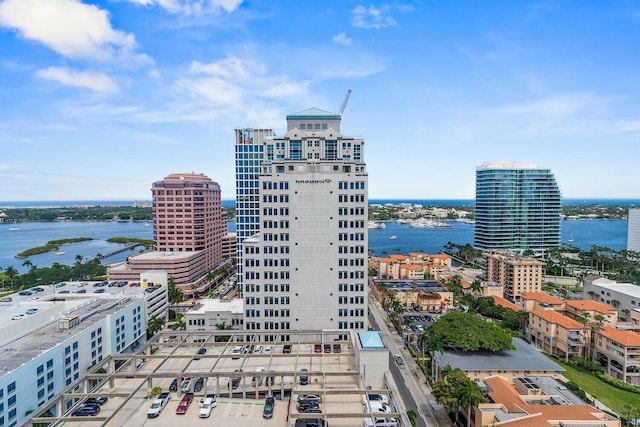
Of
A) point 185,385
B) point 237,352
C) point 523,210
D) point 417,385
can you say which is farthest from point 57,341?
point 523,210

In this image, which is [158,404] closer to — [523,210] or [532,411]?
[532,411]

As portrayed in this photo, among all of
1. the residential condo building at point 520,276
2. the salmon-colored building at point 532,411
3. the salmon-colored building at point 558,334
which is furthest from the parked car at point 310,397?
the residential condo building at point 520,276

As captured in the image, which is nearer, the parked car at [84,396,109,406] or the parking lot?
the parking lot

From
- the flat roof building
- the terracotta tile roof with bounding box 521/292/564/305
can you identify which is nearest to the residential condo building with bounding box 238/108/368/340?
the flat roof building

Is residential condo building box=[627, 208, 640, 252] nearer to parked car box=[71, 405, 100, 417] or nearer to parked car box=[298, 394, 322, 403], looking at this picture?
parked car box=[298, 394, 322, 403]

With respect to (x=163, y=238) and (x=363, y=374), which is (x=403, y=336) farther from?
(x=163, y=238)

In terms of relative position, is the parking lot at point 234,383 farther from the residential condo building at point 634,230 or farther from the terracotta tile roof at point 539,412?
the residential condo building at point 634,230
